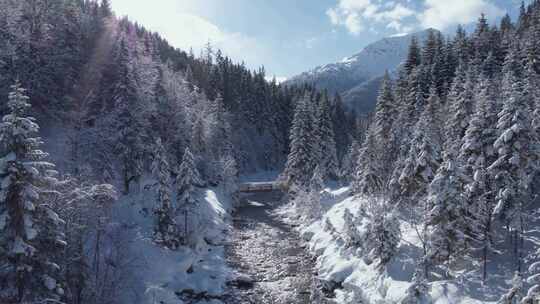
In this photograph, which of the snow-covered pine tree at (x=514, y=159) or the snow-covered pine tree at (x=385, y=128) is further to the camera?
the snow-covered pine tree at (x=385, y=128)

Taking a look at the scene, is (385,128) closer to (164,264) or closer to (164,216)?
(164,216)

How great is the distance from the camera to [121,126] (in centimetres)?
3734

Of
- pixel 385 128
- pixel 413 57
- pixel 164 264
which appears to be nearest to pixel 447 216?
pixel 164 264

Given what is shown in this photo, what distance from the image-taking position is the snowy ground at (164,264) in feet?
81.5

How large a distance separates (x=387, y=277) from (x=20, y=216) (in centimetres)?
2173

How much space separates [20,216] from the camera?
13625 mm

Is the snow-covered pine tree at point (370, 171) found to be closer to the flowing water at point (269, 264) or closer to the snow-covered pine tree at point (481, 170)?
the flowing water at point (269, 264)

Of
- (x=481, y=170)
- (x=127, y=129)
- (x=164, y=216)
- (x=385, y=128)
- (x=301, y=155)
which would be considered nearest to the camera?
(x=481, y=170)

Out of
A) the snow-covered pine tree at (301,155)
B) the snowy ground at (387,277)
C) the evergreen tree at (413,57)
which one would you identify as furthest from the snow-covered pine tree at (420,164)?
the evergreen tree at (413,57)

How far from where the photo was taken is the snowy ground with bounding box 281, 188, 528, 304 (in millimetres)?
19859

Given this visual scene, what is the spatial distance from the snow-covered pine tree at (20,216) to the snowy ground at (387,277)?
18.6 m

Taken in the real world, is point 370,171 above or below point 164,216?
above

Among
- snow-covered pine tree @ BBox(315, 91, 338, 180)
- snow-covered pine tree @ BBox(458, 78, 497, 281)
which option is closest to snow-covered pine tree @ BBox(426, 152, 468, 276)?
snow-covered pine tree @ BBox(458, 78, 497, 281)

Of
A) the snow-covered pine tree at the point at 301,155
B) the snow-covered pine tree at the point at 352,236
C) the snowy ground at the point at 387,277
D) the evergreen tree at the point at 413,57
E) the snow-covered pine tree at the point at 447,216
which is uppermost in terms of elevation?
the evergreen tree at the point at 413,57
